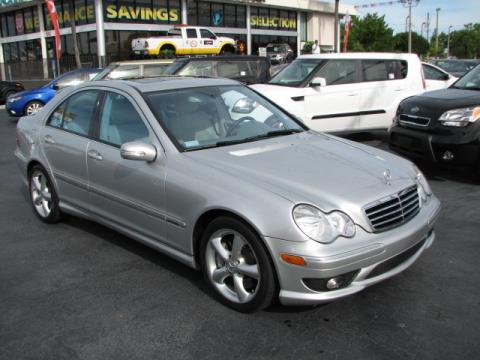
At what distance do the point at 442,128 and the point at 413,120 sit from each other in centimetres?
54

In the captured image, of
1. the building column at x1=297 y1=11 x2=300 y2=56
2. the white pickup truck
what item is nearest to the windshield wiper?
the white pickup truck

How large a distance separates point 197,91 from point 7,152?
22.7 ft

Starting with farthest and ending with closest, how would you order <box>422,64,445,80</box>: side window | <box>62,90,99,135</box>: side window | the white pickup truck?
1. the white pickup truck
2. <box>422,64,445,80</box>: side window
3. <box>62,90,99,135</box>: side window

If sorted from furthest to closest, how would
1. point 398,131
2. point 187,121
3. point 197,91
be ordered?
point 398,131 < point 197,91 < point 187,121

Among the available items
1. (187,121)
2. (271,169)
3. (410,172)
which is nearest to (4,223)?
(187,121)

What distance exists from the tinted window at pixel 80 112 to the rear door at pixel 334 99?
4.88 metres

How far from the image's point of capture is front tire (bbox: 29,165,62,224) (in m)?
5.16

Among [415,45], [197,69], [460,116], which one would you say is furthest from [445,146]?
[415,45]

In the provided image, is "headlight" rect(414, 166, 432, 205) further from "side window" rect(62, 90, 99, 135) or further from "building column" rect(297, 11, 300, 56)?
"building column" rect(297, 11, 300, 56)

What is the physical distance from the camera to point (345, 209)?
10.2ft

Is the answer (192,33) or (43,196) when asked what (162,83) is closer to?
(43,196)

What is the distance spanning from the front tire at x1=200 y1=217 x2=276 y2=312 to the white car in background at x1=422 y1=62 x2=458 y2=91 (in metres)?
10.0

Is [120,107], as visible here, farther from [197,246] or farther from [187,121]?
[197,246]

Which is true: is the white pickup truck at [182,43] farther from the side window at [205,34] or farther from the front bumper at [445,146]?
the front bumper at [445,146]
